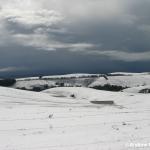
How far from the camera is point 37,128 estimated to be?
1088 cm

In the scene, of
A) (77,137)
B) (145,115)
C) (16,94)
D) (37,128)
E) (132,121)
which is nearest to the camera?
(77,137)

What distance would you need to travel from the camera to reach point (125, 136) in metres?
9.73

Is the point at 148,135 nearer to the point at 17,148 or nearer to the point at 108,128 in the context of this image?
the point at 108,128

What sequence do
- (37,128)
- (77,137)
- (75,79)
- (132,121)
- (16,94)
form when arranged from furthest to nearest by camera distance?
(75,79)
(16,94)
(132,121)
(37,128)
(77,137)

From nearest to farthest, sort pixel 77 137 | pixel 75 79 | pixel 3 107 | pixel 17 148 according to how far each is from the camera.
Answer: pixel 17 148, pixel 77 137, pixel 3 107, pixel 75 79

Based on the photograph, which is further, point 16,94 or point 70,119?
point 16,94

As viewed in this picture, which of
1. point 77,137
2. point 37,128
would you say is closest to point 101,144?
point 77,137

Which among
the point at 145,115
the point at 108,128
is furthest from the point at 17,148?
the point at 145,115

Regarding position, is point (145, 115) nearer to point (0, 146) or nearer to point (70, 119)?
point (70, 119)

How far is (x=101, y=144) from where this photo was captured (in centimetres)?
872

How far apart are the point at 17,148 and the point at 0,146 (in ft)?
1.38

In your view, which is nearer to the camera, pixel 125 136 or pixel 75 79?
pixel 125 136

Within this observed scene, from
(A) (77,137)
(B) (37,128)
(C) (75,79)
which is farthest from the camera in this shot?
(C) (75,79)

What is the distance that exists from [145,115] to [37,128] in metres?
4.99
